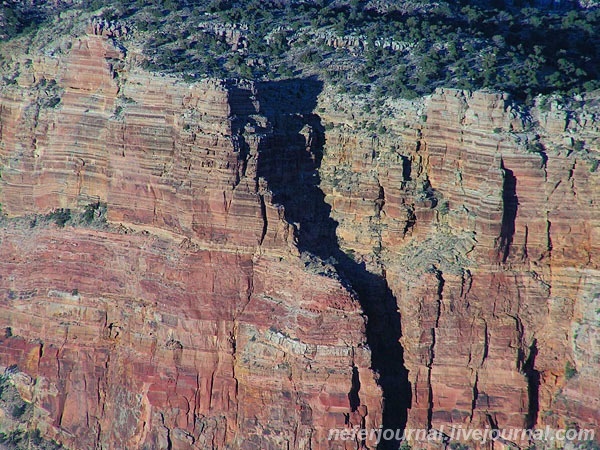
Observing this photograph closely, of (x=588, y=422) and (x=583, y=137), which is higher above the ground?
(x=583, y=137)

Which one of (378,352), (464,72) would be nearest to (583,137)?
(464,72)

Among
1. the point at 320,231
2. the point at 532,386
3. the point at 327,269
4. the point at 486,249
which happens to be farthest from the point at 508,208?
the point at 320,231

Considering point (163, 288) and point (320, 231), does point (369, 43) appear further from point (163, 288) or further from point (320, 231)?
point (163, 288)

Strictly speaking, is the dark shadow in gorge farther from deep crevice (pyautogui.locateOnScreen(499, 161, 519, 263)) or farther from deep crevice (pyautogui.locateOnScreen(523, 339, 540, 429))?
deep crevice (pyautogui.locateOnScreen(499, 161, 519, 263))

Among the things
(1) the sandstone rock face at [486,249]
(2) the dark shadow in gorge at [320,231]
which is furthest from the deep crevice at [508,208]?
(2) the dark shadow in gorge at [320,231]

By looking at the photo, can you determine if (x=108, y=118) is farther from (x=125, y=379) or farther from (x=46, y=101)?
(x=125, y=379)
